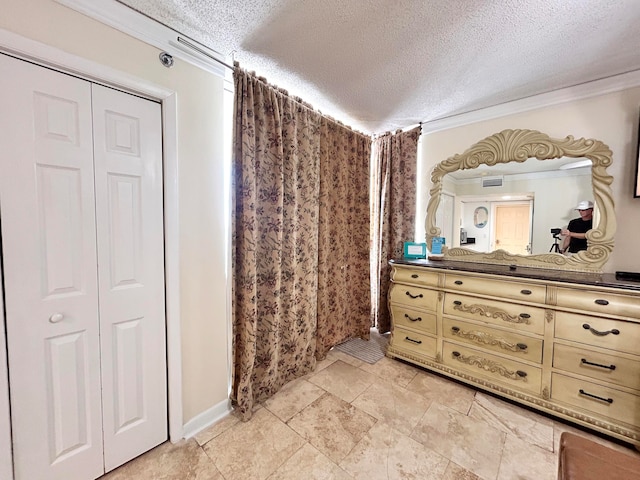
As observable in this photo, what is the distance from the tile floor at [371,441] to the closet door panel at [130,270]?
0.26m

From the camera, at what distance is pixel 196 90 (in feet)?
5.16

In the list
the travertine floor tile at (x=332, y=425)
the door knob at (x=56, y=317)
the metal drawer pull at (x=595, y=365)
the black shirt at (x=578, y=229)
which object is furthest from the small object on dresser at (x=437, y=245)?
the door knob at (x=56, y=317)

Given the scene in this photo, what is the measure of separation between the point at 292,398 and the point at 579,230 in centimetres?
265

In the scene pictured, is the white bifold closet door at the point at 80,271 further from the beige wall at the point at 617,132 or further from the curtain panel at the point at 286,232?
the beige wall at the point at 617,132

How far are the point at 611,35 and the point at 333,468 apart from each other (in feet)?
9.76

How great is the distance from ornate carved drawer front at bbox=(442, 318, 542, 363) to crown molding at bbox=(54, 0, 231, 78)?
8.59 ft

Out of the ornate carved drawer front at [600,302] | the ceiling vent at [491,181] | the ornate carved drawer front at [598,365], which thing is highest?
the ceiling vent at [491,181]

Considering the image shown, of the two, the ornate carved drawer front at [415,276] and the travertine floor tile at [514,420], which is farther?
the ornate carved drawer front at [415,276]

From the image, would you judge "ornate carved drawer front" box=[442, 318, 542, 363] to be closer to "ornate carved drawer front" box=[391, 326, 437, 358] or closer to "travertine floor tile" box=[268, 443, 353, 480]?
"ornate carved drawer front" box=[391, 326, 437, 358]

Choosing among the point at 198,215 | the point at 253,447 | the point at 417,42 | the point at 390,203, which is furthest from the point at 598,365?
the point at 198,215

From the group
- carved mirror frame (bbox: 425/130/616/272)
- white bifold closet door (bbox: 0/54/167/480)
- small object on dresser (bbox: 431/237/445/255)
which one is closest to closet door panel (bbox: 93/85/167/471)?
white bifold closet door (bbox: 0/54/167/480)

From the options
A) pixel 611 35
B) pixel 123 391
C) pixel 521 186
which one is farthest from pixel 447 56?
pixel 123 391

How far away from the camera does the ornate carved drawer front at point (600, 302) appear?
4.86ft

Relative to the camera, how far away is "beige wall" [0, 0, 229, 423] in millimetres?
1408
